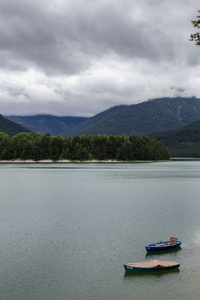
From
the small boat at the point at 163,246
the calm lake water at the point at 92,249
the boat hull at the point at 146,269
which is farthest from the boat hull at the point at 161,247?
the boat hull at the point at 146,269

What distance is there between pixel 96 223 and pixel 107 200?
23633 mm

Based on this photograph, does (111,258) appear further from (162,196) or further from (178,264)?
(162,196)

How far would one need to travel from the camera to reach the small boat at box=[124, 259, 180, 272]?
88.6ft

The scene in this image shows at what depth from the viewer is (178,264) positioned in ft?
92.3

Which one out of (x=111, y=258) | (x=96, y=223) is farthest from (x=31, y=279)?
(x=96, y=223)

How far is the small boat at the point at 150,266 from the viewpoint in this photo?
1063 inches

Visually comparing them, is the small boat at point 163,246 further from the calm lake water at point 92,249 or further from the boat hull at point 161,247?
the calm lake water at point 92,249

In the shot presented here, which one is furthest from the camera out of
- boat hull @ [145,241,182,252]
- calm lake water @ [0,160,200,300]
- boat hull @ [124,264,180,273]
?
Result: boat hull @ [145,241,182,252]

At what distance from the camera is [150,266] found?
27594 millimetres

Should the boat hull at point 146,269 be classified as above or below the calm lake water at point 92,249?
above

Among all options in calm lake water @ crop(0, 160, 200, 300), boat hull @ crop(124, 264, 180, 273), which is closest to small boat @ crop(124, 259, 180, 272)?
boat hull @ crop(124, 264, 180, 273)

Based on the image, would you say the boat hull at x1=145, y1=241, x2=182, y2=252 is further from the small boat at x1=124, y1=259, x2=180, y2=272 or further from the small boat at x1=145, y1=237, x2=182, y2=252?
the small boat at x1=124, y1=259, x2=180, y2=272

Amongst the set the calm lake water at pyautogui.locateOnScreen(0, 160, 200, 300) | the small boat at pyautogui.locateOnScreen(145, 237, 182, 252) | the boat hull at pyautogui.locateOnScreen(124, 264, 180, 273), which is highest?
the small boat at pyautogui.locateOnScreen(145, 237, 182, 252)

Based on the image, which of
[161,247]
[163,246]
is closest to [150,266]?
[161,247]
